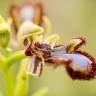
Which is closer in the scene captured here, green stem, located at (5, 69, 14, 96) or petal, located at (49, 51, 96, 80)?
petal, located at (49, 51, 96, 80)

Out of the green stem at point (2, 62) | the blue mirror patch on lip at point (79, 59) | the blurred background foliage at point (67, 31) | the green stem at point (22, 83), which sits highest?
the blue mirror patch on lip at point (79, 59)

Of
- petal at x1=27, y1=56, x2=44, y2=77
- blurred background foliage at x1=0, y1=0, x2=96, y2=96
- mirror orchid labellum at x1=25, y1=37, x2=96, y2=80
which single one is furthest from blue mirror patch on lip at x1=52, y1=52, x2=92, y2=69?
blurred background foliage at x1=0, y1=0, x2=96, y2=96

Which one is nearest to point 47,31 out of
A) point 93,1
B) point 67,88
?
point 67,88

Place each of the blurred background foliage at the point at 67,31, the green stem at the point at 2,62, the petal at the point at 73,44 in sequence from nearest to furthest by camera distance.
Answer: the petal at the point at 73,44 < the green stem at the point at 2,62 < the blurred background foliage at the point at 67,31

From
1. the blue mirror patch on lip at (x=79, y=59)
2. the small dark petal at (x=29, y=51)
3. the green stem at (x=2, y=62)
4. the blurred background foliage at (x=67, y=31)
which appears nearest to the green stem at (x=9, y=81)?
the green stem at (x=2, y=62)

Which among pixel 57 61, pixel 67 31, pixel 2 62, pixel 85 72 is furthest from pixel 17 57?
pixel 67 31

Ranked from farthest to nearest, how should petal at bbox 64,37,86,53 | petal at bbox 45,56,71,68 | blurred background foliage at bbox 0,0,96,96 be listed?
blurred background foliage at bbox 0,0,96,96 → petal at bbox 64,37,86,53 → petal at bbox 45,56,71,68

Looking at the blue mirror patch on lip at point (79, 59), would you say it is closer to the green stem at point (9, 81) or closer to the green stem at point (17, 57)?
the green stem at point (17, 57)

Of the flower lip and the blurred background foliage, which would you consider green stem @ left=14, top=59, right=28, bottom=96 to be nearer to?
the flower lip

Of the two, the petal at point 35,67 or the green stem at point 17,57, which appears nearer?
the petal at point 35,67
